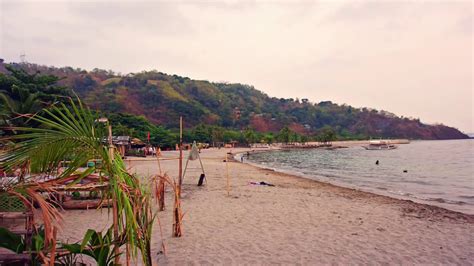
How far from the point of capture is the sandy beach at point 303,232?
18.3 ft

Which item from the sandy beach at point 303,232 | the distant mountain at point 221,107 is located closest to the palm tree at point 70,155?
the sandy beach at point 303,232

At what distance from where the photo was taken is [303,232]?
7090mm

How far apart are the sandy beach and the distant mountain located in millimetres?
68026

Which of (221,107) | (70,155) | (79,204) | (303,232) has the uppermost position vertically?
(221,107)

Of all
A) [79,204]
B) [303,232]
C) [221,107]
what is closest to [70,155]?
[303,232]

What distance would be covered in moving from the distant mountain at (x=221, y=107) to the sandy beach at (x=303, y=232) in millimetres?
68026

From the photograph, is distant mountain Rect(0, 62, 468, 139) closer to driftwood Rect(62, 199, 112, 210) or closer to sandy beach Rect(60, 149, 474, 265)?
driftwood Rect(62, 199, 112, 210)

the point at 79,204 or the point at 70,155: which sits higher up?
the point at 70,155

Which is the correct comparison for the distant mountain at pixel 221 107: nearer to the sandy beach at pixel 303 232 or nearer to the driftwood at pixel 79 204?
the driftwood at pixel 79 204

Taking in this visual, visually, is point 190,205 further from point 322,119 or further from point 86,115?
point 322,119

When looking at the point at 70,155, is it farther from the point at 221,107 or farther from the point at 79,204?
the point at 221,107

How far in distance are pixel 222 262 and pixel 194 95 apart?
126654 mm

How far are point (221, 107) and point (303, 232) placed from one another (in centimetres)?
11666

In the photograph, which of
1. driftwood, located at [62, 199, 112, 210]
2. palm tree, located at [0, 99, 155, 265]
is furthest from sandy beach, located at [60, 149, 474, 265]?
palm tree, located at [0, 99, 155, 265]
